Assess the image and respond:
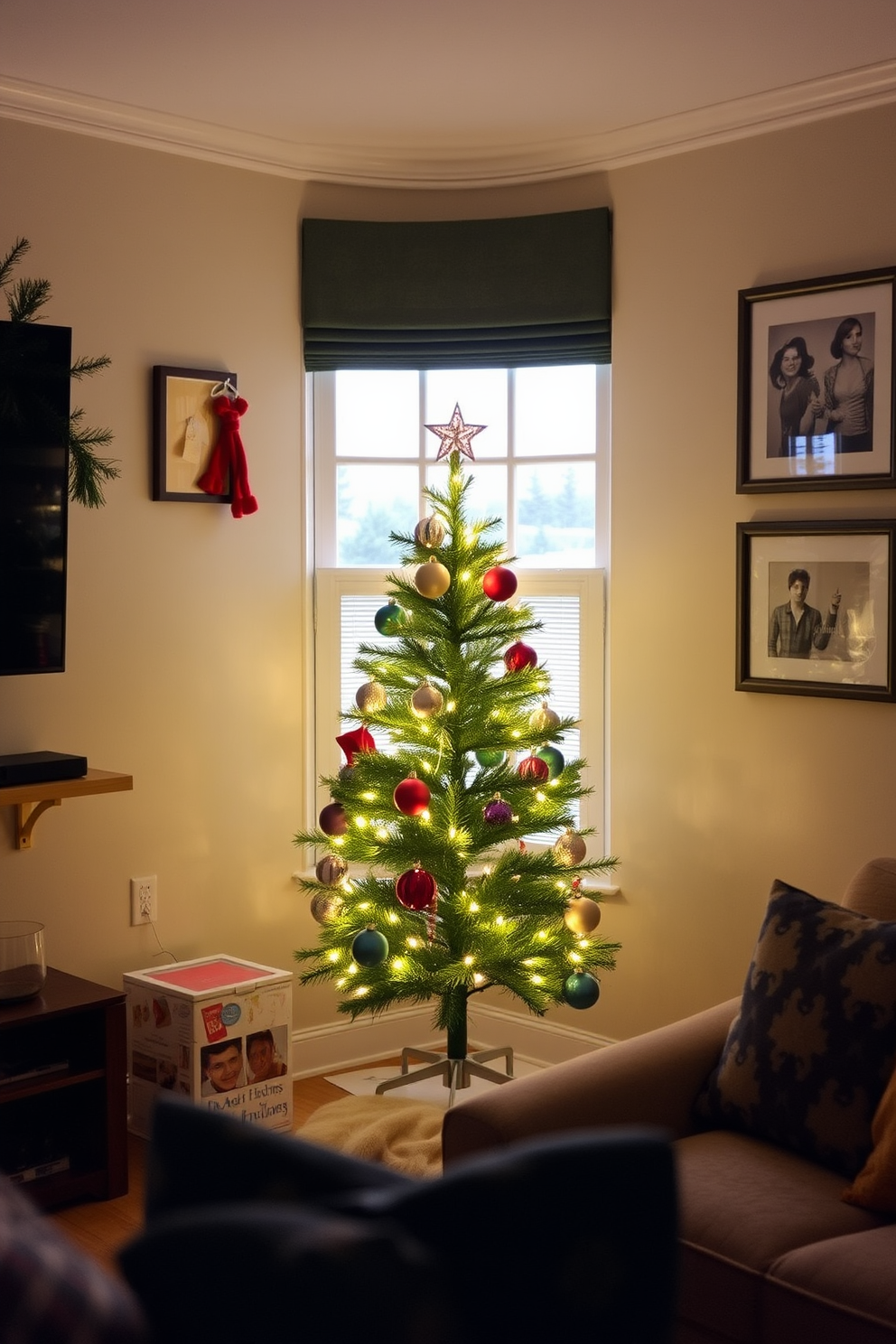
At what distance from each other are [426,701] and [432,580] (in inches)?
12.0

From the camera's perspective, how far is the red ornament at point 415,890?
3268mm

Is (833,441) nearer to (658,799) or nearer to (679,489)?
(679,489)

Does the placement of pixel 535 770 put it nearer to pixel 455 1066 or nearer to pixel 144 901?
pixel 455 1066

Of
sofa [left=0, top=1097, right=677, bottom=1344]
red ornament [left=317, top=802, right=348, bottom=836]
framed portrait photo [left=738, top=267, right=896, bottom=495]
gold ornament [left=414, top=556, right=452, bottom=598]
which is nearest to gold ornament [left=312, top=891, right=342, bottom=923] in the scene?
red ornament [left=317, top=802, right=348, bottom=836]

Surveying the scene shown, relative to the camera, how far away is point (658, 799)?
3.77 m

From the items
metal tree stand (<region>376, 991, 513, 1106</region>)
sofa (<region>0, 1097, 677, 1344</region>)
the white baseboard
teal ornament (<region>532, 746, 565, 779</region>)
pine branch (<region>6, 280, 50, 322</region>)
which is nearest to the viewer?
sofa (<region>0, 1097, 677, 1344</region>)

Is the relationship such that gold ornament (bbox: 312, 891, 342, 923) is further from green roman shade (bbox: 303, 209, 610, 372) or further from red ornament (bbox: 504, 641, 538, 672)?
green roman shade (bbox: 303, 209, 610, 372)

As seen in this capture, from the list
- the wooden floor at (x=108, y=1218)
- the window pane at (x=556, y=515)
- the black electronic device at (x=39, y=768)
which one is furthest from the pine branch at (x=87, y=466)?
the wooden floor at (x=108, y=1218)

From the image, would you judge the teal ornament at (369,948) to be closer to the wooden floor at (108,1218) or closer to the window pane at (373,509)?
the wooden floor at (108,1218)

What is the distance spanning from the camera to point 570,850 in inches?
136

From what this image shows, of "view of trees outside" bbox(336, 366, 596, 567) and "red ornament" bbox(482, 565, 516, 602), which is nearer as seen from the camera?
"red ornament" bbox(482, 565, 516, 602)

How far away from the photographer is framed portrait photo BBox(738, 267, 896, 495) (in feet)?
10.6

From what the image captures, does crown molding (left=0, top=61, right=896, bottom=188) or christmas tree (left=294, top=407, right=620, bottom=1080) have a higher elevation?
crown molding (left=0, top=61, right=896, bottom=188)

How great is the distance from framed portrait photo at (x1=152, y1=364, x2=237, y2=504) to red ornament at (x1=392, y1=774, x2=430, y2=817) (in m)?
1.06
